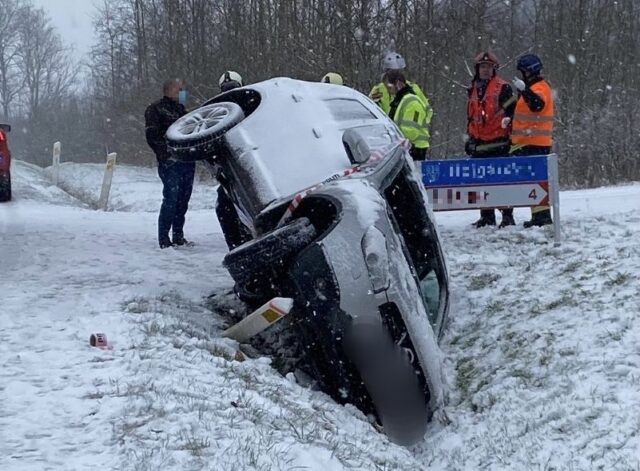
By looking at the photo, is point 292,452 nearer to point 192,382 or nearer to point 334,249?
point 192,382

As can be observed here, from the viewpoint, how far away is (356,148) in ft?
18.9

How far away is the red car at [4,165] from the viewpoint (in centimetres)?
1305

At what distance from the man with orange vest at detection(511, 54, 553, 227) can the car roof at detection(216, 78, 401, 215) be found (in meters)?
2.34

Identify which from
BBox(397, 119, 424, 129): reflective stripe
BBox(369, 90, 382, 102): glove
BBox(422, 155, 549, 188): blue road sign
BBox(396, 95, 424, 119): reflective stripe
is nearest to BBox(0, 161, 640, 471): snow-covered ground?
BBox(422, 155, 549, 188): blue road sign

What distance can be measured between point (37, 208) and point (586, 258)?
8.98 meters

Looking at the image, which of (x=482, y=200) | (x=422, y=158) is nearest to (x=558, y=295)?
(x=482, y=200)

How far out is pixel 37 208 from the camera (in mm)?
12844

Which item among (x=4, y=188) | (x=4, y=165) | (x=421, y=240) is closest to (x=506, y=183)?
(x=421, y=240)

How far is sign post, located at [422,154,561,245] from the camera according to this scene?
25.8 ft

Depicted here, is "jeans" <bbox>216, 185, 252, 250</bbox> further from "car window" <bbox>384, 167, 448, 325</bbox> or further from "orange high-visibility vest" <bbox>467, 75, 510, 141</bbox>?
"orange high-visibility vest" <bbox>467, 75, 510, 141</bbox>

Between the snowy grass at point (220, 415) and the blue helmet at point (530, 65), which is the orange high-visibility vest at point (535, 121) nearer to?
the blue helmet at point (530, 65)

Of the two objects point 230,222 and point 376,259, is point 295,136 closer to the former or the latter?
point 376,259

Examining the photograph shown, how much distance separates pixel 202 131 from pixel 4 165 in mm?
8486

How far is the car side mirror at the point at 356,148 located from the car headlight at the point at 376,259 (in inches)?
35.3
